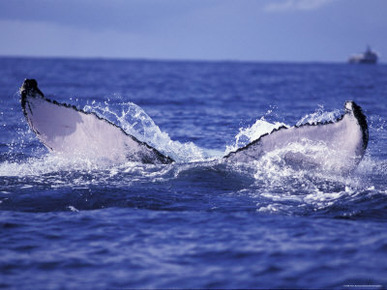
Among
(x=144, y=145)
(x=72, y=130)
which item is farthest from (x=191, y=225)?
(x=72, y=130)

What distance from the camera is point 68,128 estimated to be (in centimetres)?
717

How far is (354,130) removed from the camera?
19.8 feet

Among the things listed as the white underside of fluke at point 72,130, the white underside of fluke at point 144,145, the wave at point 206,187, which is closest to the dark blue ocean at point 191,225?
the wave at point 206,187

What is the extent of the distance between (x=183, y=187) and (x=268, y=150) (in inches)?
60.9

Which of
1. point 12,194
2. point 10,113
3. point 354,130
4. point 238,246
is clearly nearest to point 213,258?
point 238,246

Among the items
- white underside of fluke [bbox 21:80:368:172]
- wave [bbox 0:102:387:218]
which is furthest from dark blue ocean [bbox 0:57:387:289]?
white underside of fluke [bbox 21:80:368:172]

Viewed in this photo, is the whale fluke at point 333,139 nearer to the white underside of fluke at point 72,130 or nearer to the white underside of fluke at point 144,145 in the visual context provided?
the white underside of fluke at point 144,145

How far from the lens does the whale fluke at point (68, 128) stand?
7.00 meters

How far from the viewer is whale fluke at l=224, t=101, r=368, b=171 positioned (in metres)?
5.99

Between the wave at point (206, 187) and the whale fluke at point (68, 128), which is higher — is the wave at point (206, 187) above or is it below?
below

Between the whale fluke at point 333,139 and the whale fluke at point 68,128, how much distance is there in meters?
1.68

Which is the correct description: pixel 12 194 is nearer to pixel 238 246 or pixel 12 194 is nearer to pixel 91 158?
pixel 91 158

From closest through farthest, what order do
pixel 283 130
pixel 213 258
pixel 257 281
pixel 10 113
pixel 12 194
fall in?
pixel 257 281, pixel 213 258, pixel 283 130, pixel 12 194, pixel 10 113

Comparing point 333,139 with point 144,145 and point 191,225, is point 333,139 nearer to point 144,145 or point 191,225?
point 191,225
